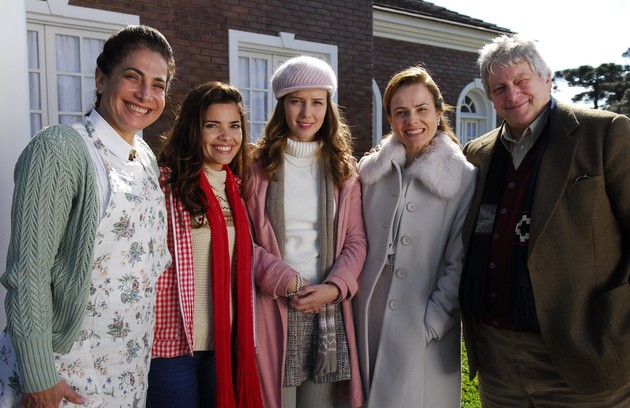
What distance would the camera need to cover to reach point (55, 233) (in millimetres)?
1810

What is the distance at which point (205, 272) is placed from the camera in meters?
2.55

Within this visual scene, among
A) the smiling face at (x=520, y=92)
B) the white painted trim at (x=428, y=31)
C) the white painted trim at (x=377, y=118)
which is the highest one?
the white painted trim at (x=428, y=31)

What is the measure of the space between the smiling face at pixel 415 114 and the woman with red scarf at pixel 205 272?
0.83 metres

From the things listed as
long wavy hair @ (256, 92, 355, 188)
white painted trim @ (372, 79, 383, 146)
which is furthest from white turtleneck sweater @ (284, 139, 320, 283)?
white painted trim @ (372, 79, 383, 146)

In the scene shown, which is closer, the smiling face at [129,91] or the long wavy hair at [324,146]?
the smiling face at [129,91]

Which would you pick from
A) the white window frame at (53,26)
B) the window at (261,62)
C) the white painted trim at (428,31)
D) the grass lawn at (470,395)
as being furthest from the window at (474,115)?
the grass lawn at (470,395)

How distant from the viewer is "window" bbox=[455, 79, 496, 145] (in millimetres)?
12547

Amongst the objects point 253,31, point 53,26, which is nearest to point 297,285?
point 53,26

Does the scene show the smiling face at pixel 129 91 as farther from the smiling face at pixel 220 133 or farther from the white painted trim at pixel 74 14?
the white painted trim at pixel 74 14

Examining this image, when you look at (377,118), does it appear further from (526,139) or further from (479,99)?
(526,139)

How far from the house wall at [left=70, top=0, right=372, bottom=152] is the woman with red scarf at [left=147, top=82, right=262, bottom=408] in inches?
162

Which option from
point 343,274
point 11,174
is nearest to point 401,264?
point 343,274

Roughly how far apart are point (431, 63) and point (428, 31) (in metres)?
0.66

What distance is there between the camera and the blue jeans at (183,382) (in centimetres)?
238
